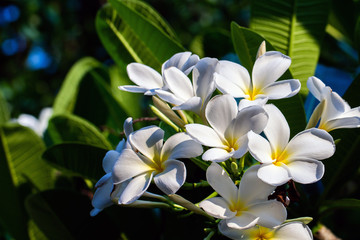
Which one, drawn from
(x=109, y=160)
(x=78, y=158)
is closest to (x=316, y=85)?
(x=109, y=160)

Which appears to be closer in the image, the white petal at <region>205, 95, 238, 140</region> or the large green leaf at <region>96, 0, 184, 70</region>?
the white petal at <region>205, 95, 238, 140</region>

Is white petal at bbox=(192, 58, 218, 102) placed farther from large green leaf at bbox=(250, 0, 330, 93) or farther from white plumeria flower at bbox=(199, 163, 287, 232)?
large green leaf at bbox=(250, 0, 330, 93)

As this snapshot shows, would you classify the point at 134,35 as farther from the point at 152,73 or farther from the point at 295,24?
the point at 295,24

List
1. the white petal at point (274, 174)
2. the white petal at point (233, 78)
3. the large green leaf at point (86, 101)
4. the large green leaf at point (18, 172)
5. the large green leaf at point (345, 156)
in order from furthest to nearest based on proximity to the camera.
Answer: the large green leaf at point (86, 101), the large green leaf at point (18, 172), the large green leaf at point (345, 156), the white petal at point (233, 78), the white petal at point (274, 174)

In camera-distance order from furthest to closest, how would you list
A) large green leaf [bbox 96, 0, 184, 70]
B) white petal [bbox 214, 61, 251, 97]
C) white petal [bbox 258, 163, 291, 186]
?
1. large green leaf [bbox 96, 0, 184, 70]
2. white petal [bbox 214, 61, 251, 97]
3. white petal [bbox 258, 163, 291, 186]

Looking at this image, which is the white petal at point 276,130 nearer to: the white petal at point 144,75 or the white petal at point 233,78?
the white petal at point 233,78

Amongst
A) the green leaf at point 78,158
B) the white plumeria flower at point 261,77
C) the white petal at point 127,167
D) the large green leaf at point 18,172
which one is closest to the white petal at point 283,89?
the white plumeria flower at point 261,77

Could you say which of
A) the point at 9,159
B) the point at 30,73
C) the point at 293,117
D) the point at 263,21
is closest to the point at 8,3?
the point at 30,73

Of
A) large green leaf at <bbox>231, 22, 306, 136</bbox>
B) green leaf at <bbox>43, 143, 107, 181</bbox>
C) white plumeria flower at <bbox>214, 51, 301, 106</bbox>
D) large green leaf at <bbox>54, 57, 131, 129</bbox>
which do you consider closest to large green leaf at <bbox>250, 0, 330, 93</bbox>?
large green leaf at <bbox>231, 22, 306, 136</bbox>
